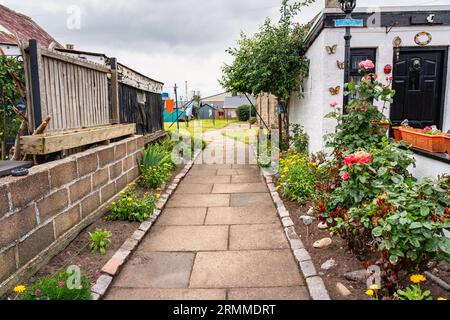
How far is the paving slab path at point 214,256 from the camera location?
3.07 m

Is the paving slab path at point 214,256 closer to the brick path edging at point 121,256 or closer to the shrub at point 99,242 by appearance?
the brick path edging at point 121,256

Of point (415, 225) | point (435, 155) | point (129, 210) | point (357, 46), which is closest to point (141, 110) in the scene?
point (129, 210)

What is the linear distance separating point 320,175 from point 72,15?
15.4ft

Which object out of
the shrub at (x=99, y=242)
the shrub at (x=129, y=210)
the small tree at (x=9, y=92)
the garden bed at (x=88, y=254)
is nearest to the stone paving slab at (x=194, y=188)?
the shrub at (x=129, y=210)

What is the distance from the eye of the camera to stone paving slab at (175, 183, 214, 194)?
21.9 ft

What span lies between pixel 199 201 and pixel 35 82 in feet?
10.6

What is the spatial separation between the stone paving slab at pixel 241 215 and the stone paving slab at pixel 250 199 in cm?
20

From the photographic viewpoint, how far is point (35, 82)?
3.70 m

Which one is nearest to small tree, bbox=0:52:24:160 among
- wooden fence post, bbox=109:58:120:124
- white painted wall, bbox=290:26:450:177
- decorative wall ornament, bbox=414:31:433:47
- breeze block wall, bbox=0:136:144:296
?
breeze block wall, bbox=0:136:144:296

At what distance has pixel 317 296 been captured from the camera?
286 cm

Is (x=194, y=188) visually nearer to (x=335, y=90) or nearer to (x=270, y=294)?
(x=335, y=90)

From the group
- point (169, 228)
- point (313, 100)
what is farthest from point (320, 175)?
point (169, 228)

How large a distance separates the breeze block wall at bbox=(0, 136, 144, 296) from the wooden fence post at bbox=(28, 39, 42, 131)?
0.52m
